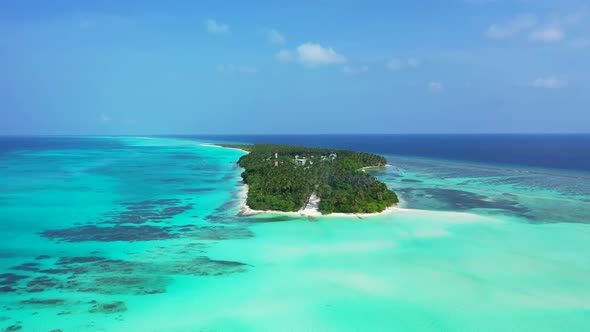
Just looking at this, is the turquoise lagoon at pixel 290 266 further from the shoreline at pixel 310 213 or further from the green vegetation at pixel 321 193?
the green vegetation at pixel 321 193

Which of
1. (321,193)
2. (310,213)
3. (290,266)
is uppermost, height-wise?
(321,193)

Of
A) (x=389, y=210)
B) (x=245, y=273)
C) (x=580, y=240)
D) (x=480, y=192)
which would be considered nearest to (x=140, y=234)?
(x=245, y=273)

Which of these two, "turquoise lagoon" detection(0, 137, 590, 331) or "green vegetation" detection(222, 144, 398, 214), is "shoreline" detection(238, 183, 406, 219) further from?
"turquoise lagoon" detection(0, 137, 590, 331)

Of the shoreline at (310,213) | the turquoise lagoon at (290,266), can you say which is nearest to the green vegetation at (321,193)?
the shoreline at (310,213)

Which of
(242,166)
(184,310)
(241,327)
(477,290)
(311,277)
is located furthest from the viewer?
(242,166)

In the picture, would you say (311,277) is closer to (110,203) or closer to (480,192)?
(110,203)

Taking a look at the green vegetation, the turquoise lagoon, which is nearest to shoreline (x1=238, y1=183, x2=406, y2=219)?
the green vegetation

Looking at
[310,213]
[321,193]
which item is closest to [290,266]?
[310,213]

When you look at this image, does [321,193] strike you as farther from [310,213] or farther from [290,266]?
[290,266]
